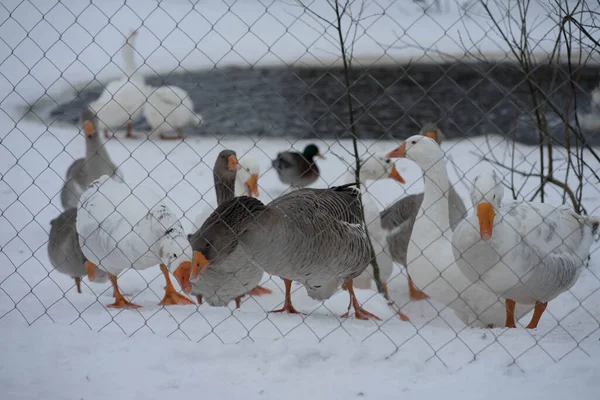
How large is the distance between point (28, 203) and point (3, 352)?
3402mm

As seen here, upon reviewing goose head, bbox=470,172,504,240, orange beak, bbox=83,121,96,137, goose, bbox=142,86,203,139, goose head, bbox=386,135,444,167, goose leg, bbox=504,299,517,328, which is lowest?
goose leg, bbox=504,299,517,328

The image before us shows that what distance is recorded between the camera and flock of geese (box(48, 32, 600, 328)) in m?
3.22

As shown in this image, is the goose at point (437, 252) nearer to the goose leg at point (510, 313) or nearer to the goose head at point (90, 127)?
the goose leg at point (510, 313)

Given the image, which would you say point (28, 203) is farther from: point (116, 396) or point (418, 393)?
point (418, 393)

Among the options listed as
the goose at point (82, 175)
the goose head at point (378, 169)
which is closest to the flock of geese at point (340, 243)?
the goose head at point (378, 169)

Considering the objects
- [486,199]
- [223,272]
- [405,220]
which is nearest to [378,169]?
[405,220]

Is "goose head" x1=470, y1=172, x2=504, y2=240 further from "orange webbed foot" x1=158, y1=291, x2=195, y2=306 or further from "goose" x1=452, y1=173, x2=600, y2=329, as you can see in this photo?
"orange webbed foot" x1=158, y1=291, x2=195, y2=306

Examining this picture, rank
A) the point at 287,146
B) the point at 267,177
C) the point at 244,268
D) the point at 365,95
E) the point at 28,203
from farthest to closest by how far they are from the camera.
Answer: the point at 365,95 → the point at 287,146 → the point at 267,177 → the point at 28,203 → the point at 244,268

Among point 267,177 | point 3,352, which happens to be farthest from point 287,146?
point 3,352

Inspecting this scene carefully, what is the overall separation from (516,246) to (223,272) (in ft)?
5.26

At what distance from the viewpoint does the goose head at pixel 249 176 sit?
540cm

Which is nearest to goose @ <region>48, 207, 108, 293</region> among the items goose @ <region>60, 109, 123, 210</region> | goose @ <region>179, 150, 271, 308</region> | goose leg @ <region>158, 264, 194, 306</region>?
goose leg @ <region>158, 264, 194, 306</region>

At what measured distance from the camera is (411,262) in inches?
150

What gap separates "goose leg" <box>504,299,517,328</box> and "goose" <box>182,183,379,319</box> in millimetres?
721
